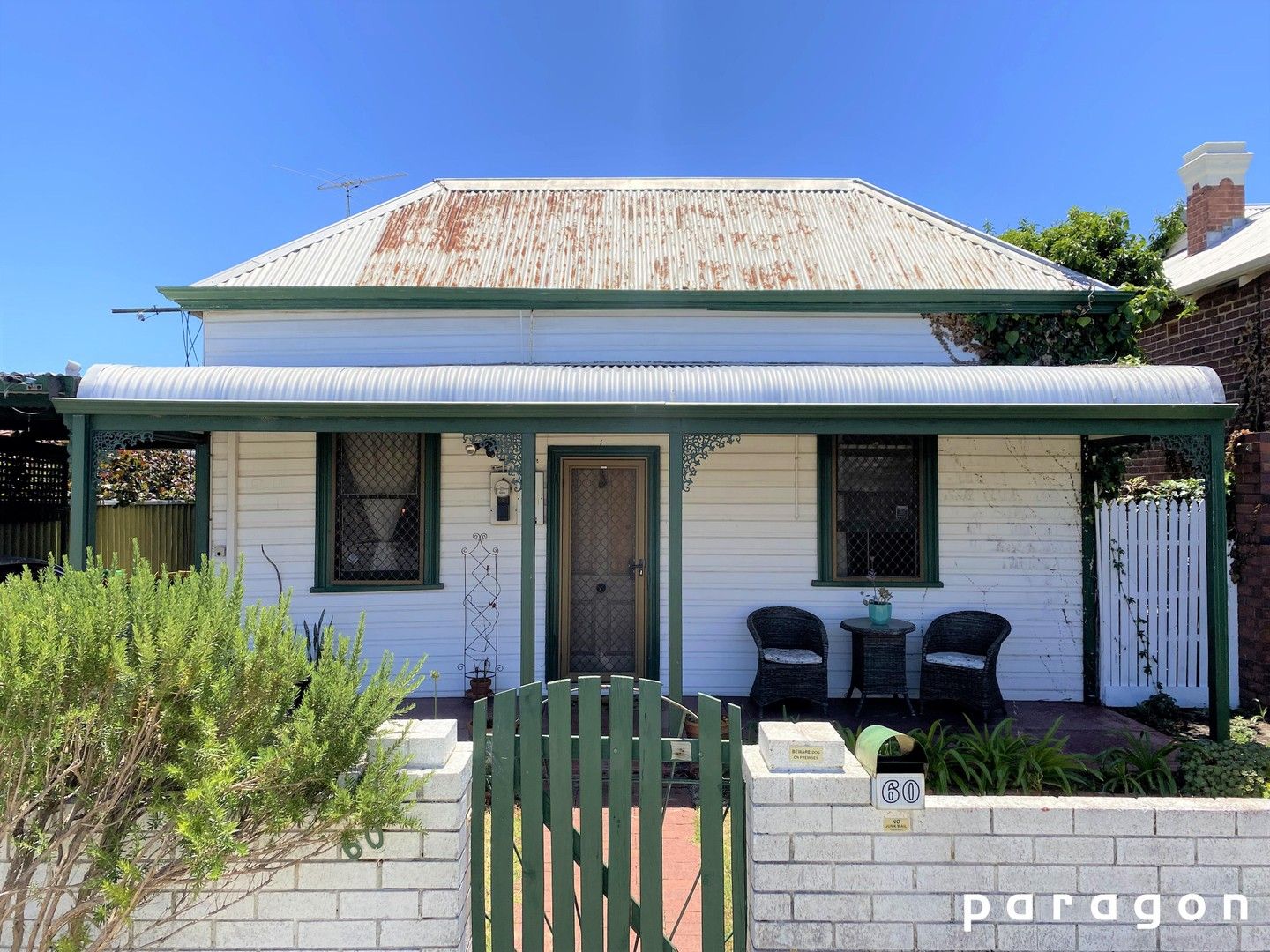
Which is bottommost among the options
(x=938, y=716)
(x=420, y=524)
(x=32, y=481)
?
(x=938, y=716)

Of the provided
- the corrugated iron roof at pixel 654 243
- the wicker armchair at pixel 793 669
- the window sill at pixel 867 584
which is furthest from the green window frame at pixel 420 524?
the window sill at pixel 867 584

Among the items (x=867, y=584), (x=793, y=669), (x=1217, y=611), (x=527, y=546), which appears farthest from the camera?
(x=867, y=584)

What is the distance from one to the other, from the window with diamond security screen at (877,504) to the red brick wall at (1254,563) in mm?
2812

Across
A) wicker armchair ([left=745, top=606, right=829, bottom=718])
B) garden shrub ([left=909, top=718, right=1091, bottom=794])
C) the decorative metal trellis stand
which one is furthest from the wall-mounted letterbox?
the decorative metal trellis stand

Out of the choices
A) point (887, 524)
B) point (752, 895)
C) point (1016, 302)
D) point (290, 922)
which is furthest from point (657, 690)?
point (1016, 302)

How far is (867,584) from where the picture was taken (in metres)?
7.04

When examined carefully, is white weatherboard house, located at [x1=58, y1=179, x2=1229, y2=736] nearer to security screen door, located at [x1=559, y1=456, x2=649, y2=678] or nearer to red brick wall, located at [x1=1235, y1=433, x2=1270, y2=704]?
security screen door, located at [x1=559, y1=456, x2=649, y2=678]

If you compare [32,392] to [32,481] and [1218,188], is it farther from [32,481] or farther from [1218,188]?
[1218,188]

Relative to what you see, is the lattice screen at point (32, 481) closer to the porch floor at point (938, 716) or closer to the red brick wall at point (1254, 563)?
the porch floor at point (938, 716)

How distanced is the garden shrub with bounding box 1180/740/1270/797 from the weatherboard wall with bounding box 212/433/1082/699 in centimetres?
231

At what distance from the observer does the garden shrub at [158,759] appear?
7.11 ft

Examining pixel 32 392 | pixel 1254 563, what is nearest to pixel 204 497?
pixel 32 392

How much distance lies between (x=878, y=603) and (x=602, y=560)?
2.63 m

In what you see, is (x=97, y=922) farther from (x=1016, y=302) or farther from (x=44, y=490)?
(x=44, y=490)
